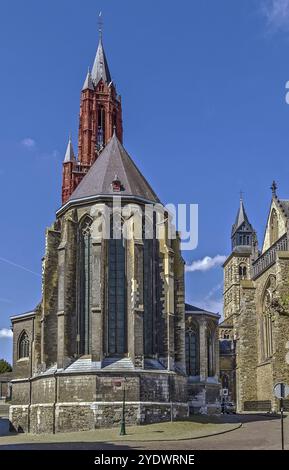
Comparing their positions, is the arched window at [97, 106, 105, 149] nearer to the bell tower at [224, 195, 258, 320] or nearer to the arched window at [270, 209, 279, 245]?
the arched window at [270, 209, 279, 245]

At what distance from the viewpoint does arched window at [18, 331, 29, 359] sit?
135 feet

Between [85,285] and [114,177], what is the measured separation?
6.38m

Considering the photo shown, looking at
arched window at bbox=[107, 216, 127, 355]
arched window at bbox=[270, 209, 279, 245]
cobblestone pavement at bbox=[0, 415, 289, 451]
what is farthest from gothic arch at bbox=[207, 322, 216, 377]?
cobblestone pavement at bbox=[0, 415, 289, 451]

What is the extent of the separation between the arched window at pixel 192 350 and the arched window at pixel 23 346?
9.97 metres

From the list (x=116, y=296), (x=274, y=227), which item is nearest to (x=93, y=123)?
(x=274, y=227)

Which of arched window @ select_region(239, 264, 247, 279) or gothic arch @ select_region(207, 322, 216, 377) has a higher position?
arched window @ select_region(239, 264, 247, 279)

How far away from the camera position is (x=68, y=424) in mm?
33219

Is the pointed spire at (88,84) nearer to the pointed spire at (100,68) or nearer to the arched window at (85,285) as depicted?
the pointed spire at (100,68)

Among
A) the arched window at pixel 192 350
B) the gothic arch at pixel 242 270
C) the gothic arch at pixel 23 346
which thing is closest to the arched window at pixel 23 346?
the gothic arch at pixel 23 346

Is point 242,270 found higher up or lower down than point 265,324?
higher up

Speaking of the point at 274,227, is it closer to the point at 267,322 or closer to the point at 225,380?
the point at 267,322

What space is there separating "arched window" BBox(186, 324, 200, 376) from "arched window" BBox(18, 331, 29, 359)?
32.7ft

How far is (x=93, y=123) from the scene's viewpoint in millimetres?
67750
